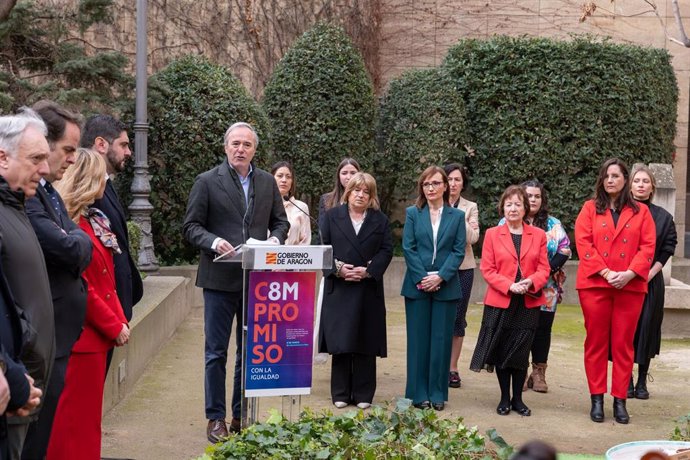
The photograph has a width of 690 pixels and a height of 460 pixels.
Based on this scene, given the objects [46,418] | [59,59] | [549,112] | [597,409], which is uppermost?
[59,59]

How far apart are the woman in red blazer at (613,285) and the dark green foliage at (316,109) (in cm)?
698

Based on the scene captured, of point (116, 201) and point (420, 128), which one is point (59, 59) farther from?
point (116, 201)

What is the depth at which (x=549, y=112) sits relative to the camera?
14.8m

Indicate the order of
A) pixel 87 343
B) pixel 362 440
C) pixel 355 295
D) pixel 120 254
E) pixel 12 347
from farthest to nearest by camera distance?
pixel 355 295
pixel 120 254
pixel 87 343
pixel 362 440
pixel 12 347

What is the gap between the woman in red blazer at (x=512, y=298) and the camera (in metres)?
7.77

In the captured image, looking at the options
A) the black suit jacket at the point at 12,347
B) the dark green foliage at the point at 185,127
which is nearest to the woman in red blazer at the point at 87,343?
the black suit jacket at the point at 12,347

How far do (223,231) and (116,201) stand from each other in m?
1.17

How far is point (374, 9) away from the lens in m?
16.8

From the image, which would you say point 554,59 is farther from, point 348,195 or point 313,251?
point 313,251

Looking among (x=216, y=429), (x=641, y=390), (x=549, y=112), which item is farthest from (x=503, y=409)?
(x=549, y=112)

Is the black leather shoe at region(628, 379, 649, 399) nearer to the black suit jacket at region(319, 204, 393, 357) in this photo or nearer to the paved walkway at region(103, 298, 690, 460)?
the paved walkway at region(103, 298, 690, 460)

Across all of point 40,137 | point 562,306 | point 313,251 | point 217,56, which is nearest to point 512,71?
point 562,306

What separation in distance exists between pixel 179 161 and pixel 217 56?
10.7 feet

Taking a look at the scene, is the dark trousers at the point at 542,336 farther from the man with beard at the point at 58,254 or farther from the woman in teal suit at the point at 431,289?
the man with beard at the point at 58,254
